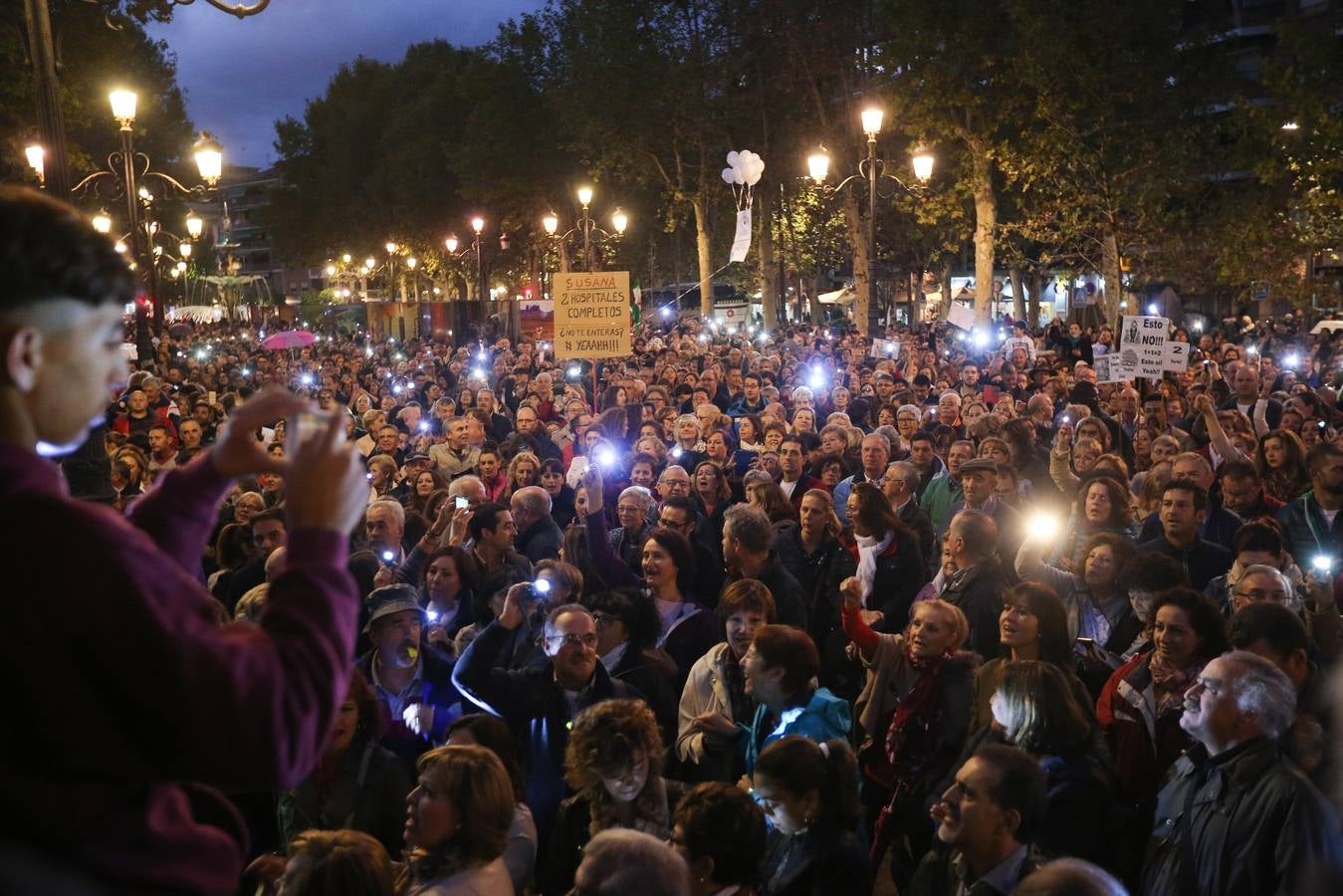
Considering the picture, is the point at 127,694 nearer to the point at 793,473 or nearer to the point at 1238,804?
the point at 1238,804

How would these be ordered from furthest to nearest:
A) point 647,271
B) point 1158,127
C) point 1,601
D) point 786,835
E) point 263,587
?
point 647,271 < point 1158,127 < point 263,587 < point 786,835 < point 1,601

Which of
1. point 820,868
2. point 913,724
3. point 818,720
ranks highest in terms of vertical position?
point 818,720

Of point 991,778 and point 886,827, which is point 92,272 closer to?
point 991,778

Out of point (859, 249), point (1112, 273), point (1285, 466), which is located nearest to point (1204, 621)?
point (1285, 466)

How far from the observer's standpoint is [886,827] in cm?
511

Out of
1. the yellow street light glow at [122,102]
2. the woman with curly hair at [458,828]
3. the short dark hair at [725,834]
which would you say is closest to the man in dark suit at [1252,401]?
the short dark hair at [725,834]

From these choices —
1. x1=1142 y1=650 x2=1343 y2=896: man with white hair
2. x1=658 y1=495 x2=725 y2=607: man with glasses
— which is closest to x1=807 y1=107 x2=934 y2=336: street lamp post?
x1=658 y1=495 x2=725 y2=607: man with glasses

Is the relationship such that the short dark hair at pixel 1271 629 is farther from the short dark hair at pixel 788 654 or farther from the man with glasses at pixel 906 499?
the man with glasses at pixel 906 499

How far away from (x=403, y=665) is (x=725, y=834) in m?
2.26

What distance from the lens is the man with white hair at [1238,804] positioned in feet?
12.4

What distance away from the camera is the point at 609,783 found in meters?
4.31

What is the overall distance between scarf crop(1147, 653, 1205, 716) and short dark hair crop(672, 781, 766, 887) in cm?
192

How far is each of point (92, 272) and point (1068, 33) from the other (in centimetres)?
3013

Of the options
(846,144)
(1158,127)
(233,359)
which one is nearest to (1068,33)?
(1158,127)
